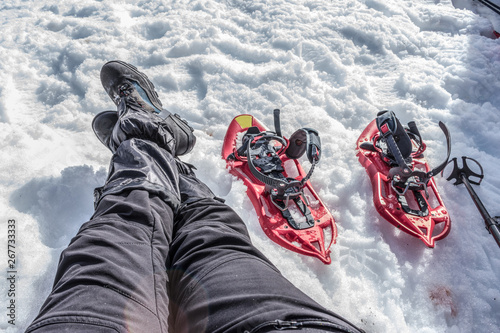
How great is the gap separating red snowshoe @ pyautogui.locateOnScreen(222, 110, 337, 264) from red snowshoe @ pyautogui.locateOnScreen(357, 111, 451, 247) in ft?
1.43

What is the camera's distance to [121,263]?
0.96 meters

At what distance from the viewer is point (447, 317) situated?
158 cm

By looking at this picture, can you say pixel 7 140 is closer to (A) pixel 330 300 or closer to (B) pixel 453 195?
(A) pixel 330 300

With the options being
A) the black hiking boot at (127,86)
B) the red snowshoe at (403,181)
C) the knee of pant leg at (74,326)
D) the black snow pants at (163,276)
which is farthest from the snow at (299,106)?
the knee of pant leg at (74,326)

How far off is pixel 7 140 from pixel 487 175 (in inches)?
132

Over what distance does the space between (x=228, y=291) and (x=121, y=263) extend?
35 cm

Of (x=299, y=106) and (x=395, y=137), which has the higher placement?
(x=395, y=137)

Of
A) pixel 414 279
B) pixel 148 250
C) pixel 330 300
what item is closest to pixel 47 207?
pixel 148 250

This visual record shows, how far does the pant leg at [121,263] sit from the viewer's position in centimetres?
78

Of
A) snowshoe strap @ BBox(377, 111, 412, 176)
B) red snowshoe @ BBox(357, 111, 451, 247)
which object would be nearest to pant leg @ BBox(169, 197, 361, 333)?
red snowshoe @ BBox(357, 111, 451, 247)

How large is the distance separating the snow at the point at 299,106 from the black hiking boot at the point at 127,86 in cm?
19

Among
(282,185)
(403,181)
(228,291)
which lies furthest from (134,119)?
(403,181)

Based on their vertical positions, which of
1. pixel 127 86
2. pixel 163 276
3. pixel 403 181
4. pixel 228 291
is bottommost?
pixel 403 181

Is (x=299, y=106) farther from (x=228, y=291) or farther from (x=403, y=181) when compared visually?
(x=228, y=291)
